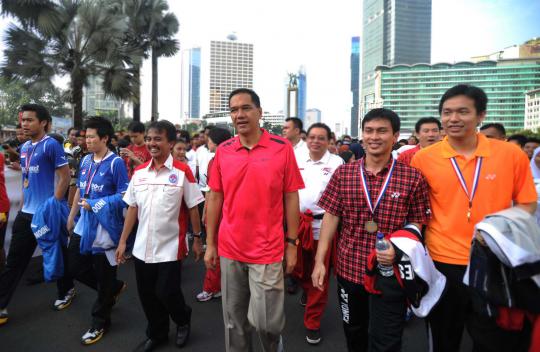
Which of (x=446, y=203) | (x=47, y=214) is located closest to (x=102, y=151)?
(x=47, y=214)

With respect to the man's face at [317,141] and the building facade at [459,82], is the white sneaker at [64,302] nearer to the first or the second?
the man's face at [317,141]

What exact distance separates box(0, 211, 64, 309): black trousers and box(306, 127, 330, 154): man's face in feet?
9.31

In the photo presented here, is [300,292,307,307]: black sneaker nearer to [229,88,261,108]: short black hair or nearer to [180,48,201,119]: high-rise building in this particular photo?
[229,88,261,108]: short black hair

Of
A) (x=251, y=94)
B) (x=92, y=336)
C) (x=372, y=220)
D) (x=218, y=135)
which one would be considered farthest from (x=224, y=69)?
(x=372, y=220)

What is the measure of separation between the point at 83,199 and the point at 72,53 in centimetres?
1034

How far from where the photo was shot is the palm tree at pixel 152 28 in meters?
16.7

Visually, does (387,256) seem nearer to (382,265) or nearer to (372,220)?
(382,265)

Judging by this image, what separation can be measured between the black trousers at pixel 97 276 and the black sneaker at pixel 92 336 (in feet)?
0.11

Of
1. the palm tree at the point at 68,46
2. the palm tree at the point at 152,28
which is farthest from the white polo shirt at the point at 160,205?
the palm tree at the point at 152,28

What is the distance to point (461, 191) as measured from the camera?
82.4 inches

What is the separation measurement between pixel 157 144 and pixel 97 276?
1333 millimetres

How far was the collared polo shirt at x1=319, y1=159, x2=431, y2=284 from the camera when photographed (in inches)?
83.7

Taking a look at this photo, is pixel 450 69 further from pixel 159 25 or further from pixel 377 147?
pixel 377 147

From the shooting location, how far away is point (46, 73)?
10984mm
